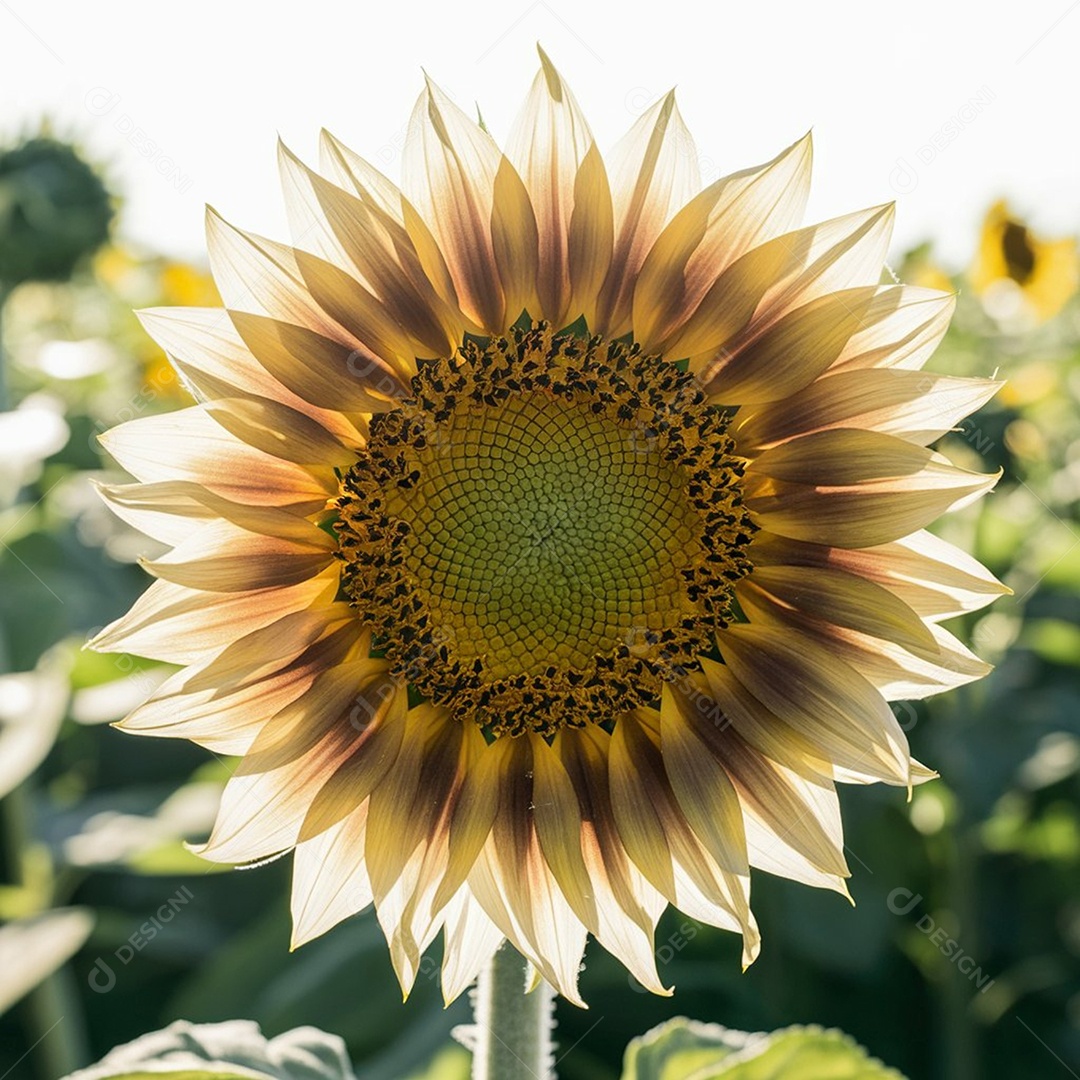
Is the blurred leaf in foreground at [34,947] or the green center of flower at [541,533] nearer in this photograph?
the green center of flower at [541,533]

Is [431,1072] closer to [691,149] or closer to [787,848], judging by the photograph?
[787,848]

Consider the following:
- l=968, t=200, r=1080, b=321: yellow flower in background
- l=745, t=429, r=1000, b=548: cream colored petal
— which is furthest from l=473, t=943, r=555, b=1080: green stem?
l=968, t=200, r=1080, b=321: yellow flower in background

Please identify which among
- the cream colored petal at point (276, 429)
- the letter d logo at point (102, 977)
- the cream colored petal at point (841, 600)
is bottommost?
the letter d logo at point (102, 977)

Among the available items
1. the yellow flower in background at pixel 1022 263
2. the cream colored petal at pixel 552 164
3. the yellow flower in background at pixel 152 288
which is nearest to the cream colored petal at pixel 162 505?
the cream colored petal at pixel 552 164

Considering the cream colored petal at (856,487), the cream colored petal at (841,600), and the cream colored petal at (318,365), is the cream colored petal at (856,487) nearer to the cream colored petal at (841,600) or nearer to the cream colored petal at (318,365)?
the cream colored petal at (841,600)

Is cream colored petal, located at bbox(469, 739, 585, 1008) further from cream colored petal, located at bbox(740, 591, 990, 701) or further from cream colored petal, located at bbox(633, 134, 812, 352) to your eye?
cream colored petal, located at bbox(633, 134, 812, 352)

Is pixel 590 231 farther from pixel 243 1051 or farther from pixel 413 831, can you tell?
pixel 243 1051

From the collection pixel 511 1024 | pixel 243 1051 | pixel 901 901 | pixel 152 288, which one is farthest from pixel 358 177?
pixel 152 288
